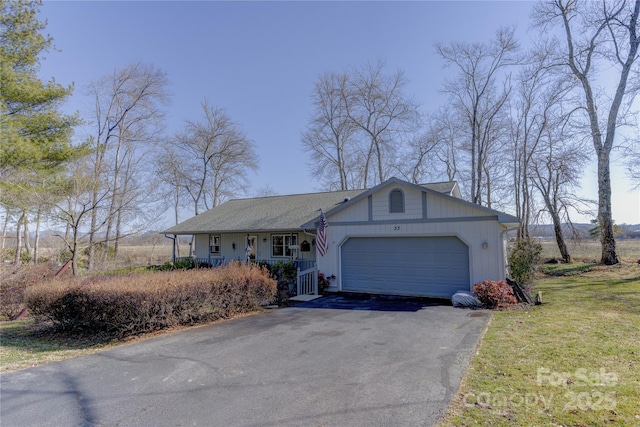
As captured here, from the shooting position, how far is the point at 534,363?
5117 mm

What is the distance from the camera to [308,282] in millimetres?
13391

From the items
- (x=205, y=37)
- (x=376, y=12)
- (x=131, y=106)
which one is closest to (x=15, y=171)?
(x=205, y=37)

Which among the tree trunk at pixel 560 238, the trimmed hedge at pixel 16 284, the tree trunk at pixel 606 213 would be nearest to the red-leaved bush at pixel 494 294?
the tree trunk at pixel 606 213

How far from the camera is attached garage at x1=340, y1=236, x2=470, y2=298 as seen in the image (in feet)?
37.8

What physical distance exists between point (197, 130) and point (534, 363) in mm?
31736

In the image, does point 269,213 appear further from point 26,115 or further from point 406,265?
point 26,115

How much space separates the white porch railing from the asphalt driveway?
5.00 m

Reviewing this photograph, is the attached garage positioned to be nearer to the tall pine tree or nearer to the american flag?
the american flag

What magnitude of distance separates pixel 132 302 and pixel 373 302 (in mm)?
7130

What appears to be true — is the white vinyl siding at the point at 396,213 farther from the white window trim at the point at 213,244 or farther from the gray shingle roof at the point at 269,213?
the white window trim at the point at 213,244

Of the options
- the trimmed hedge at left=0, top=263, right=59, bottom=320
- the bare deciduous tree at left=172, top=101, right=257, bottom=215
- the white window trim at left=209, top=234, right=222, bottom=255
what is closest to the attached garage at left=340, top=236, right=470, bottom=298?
the white window trim at left=209, top=234, right=222, bottom=255

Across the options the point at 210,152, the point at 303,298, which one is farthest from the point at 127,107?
the point at 303,298

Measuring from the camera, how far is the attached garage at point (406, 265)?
11531 mm

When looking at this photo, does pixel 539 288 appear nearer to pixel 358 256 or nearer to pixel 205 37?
pixel 358 256
